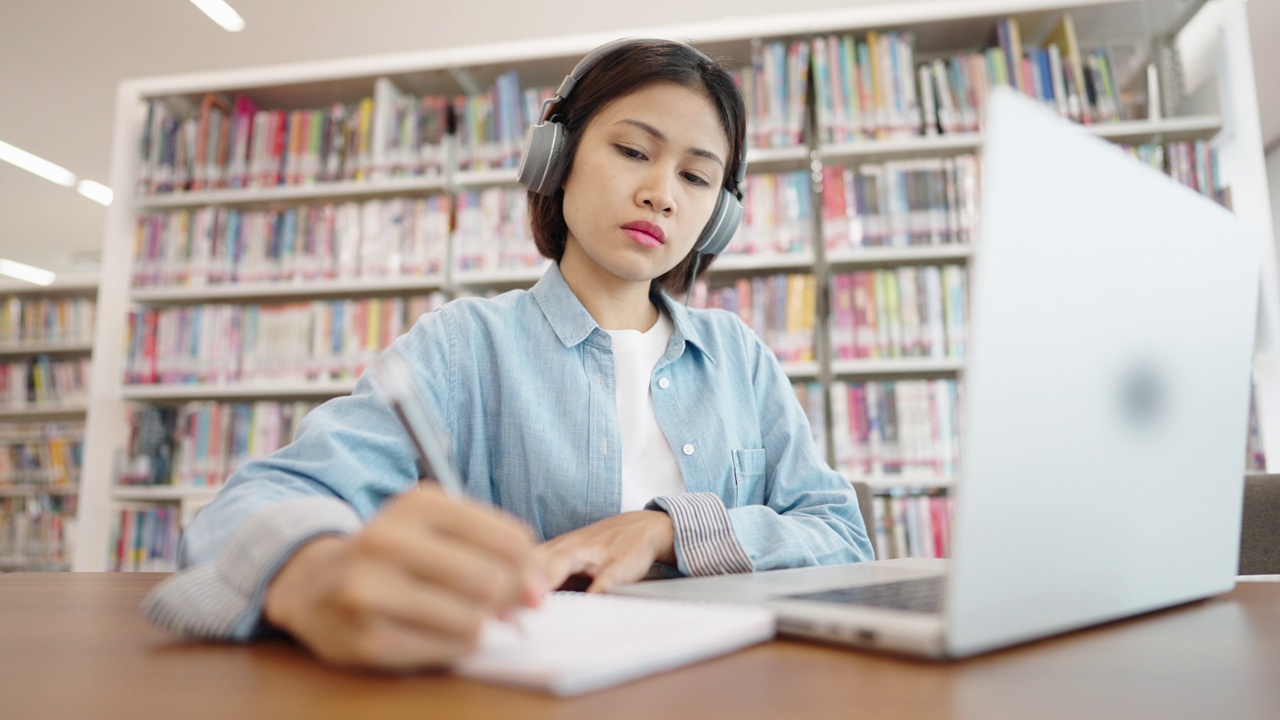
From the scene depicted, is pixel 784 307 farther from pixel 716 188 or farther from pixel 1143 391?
pixel 1143 391

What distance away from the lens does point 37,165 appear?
16.7ft

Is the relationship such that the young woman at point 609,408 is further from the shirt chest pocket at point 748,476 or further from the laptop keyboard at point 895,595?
the laptop keyboard at point 895,595

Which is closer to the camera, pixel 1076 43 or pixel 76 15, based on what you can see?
pixel 1076 43

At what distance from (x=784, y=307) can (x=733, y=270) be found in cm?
20

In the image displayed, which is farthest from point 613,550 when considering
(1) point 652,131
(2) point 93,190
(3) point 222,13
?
(2) point 93,190

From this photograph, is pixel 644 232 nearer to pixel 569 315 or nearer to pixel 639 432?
pixel 569 315

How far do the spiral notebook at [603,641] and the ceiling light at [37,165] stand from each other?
5932 mm

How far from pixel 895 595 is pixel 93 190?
256 inches

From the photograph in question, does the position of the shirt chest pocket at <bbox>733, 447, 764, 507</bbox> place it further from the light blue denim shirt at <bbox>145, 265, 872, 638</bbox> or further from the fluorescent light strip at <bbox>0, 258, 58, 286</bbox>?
the fluorescent light strip at <bbox>0, 258, 58, 286</bbox>

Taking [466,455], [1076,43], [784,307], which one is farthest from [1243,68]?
[466,455]

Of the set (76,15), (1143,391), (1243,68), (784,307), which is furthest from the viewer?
(76,15)

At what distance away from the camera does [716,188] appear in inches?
42.1

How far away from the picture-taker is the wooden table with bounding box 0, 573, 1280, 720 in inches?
12.1

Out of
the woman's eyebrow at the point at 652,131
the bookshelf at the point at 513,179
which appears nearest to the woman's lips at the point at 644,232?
the woman's eyebrow at the point at 652,131
